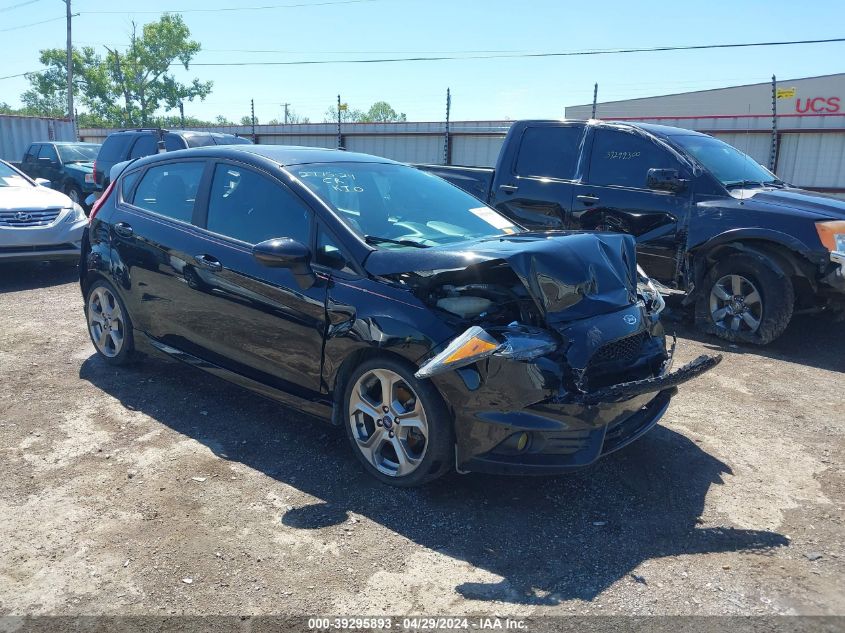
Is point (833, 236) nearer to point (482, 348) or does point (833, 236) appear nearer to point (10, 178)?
point (482, 348)

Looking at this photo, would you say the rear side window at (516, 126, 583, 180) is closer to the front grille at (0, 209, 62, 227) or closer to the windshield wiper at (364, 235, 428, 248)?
the windshield wiper at (364, 235, 428, 248)

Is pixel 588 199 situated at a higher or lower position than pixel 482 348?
higher

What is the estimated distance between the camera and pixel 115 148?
1428cm

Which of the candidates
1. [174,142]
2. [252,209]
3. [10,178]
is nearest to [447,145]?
[174,142]

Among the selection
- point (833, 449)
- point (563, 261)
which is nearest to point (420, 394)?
point (563, 261)

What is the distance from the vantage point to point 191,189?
15.7 ft

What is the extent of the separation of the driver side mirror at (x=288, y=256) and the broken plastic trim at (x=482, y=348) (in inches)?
38.4

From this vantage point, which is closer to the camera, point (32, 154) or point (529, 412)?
point (529, 412)

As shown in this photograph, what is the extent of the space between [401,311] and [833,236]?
14.4 feet

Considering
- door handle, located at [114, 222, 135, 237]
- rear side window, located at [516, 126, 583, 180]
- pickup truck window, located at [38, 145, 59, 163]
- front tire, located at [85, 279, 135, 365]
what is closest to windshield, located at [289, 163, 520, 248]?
door handle, located at [114, 222, 135, 237]

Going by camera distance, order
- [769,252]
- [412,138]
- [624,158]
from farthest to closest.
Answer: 1. [412,138]
2. [624,158]
3. [769,252]

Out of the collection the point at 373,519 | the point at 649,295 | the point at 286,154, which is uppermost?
the point at 286,154

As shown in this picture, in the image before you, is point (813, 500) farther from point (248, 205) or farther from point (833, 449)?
point (248, 205)

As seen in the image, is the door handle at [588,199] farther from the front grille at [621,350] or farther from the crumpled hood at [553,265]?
the front grille at [621,350]
